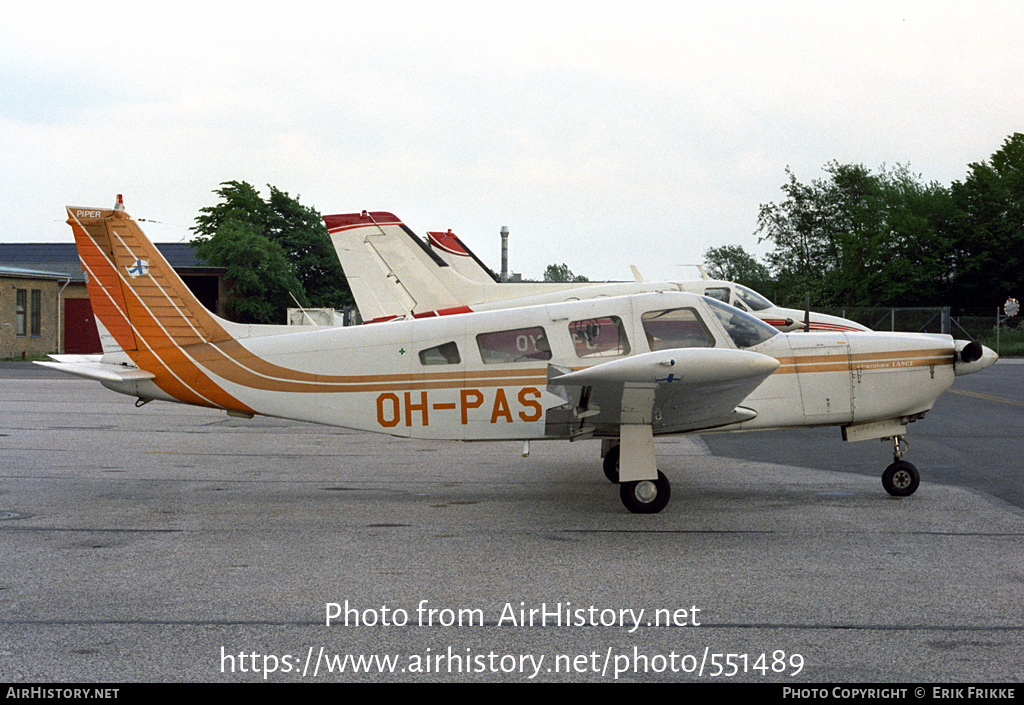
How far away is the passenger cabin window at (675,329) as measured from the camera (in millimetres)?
8906

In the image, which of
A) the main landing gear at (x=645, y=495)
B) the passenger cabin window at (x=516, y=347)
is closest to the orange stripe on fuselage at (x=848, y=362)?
the main landing gear at (x=645, y=495)

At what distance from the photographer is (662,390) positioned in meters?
8.04

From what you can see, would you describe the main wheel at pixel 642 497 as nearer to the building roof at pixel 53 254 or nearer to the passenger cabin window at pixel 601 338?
the passenger cabin window at pixel 601 338

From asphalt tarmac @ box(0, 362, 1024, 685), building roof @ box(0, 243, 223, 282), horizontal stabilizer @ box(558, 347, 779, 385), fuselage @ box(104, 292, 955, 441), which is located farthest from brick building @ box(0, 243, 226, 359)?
horizontal stabilizer @ box(558, 347, 779, 385)

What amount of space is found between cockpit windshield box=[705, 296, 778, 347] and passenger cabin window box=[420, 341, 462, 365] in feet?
8.01

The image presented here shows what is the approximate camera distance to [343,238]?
2000 cm

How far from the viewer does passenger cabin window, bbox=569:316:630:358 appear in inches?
353

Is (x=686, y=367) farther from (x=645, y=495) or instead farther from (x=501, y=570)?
(x=501, y=570)

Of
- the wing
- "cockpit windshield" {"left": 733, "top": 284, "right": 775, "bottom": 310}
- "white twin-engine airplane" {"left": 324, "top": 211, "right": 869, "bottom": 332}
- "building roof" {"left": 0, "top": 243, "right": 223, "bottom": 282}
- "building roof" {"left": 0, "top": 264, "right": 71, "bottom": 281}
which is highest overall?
"building roof" {"left": 0, "top": 243, "right": 223, "bottom": 282}

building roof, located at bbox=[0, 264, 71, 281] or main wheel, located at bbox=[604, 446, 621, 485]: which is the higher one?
building roof, located at bbox=[0, 264, 71, 281]

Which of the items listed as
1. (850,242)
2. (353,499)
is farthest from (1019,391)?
(850,242)

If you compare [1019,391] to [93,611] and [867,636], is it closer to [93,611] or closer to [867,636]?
[867,636]

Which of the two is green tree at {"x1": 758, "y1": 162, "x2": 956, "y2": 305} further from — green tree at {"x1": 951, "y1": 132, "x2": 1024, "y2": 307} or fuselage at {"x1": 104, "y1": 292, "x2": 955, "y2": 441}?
fuselage at {"x1": 104, "y1": 292, "x2": 955, "y2": 441}

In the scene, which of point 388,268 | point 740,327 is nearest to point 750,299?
point 740,327
